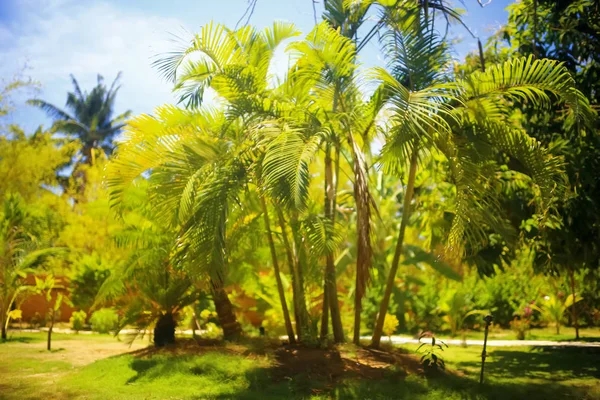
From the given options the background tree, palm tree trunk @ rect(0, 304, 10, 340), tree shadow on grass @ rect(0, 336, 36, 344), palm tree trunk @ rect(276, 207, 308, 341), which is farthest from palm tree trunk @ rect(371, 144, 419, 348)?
palm tree trunk @ rect(0, 304, 10, 340)

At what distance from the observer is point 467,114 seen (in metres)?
7.95

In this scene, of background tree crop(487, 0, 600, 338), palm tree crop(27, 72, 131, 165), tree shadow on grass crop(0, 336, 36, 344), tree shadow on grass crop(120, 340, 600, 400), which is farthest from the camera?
palm tree crop(27, 72, 131, 165)

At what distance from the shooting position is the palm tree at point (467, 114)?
687cm

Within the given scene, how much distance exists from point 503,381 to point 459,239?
2334 mm

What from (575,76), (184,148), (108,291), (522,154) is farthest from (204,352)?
(575,76)

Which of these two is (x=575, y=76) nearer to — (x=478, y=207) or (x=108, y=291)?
(x=478, y=207)

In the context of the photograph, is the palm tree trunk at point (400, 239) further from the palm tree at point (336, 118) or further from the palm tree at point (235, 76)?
the palm tree at point (235, 76)

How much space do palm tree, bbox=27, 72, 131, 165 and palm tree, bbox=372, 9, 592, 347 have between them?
3075 cm

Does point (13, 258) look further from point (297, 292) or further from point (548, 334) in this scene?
point (548, 334)

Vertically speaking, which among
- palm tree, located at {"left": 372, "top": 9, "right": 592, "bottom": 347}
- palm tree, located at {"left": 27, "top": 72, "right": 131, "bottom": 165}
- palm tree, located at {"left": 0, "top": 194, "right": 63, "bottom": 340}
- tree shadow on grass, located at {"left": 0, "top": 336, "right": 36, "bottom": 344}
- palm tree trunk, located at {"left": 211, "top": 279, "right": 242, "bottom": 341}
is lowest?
tree shadow on grass, located at {"left": 0, "top": 336, "right": 36, "bottom": 344}

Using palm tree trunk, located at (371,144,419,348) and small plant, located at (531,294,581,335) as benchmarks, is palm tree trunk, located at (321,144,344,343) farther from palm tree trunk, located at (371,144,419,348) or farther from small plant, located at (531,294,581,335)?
small plant, located at (531,294,581,335)

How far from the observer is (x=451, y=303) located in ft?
49.7

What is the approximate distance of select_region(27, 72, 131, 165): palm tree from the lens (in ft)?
115

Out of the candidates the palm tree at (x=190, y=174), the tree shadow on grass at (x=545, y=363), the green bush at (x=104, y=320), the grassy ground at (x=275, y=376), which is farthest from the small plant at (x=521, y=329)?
the green bush at (x=104, y=320)
